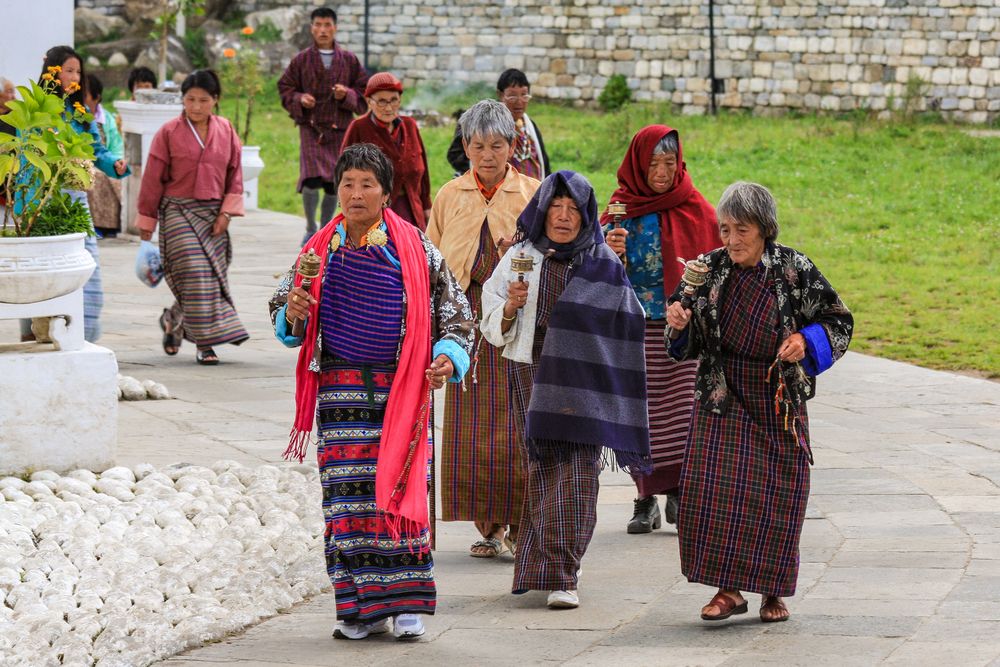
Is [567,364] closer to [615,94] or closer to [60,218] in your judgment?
[60,218]

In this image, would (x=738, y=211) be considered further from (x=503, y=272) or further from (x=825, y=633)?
(x=825, y=633)

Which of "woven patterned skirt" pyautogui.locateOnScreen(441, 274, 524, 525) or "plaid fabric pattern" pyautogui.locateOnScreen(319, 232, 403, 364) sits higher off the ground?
"plaid fabric pattern" pyautogui.locateOnScreen(319, 232, 403, 364)

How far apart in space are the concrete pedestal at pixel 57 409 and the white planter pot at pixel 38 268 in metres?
0.26

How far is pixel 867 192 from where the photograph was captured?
1809cm

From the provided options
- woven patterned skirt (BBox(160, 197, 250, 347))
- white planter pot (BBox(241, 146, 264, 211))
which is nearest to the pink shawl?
woven patterned skirt (BBox(160, 197, 250, 347))

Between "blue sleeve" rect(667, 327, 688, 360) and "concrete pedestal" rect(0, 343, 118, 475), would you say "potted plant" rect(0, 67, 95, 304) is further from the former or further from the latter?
"blue sleeve" rect(667, 327, 688, 360)

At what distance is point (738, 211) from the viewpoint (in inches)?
193

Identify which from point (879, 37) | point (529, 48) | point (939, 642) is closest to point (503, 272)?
point (939, 642)

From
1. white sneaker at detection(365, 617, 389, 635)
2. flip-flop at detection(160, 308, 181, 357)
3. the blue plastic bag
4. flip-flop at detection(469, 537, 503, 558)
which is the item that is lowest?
flip-flop at detection(469, 537, 503, 558)

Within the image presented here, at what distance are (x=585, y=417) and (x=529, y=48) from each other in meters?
26.7

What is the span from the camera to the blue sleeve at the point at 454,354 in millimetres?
4879

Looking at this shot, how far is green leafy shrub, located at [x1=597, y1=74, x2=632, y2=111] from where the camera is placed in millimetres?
29109

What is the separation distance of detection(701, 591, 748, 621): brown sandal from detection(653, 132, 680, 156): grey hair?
6.19 ft

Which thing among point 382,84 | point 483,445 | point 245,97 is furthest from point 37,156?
point 245,97
